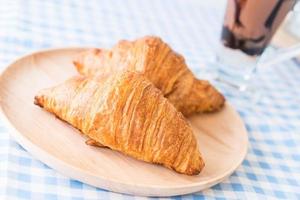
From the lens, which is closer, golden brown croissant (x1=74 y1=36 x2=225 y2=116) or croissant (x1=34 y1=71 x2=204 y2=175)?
croissant (x1=34 y1=71 x2=204 y2=175)

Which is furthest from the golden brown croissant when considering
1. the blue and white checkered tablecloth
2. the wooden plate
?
the blue and white checkered tablecloth

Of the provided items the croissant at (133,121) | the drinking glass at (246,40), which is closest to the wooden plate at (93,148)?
the croissant at (133,121)

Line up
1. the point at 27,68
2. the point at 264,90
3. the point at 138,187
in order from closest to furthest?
the point at 138,187, the point at 27,68, the point at 264,90

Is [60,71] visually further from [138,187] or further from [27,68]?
[138,187]

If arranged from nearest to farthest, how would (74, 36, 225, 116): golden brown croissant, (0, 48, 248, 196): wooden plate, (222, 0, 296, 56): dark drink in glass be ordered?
(0, 48, 248, 196): wooden plate, (74, 36, 225, 116): golden brown croissant, (222, 0, 296, 56): dark drink in glass

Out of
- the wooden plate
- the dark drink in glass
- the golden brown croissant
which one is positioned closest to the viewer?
the wooden plate

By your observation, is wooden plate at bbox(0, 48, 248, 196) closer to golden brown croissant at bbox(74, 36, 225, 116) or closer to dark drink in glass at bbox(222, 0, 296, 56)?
golden brown croissant at bbox(74, 36, 225, 116)

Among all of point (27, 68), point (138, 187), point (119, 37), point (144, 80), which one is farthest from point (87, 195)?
point (119, 37)
